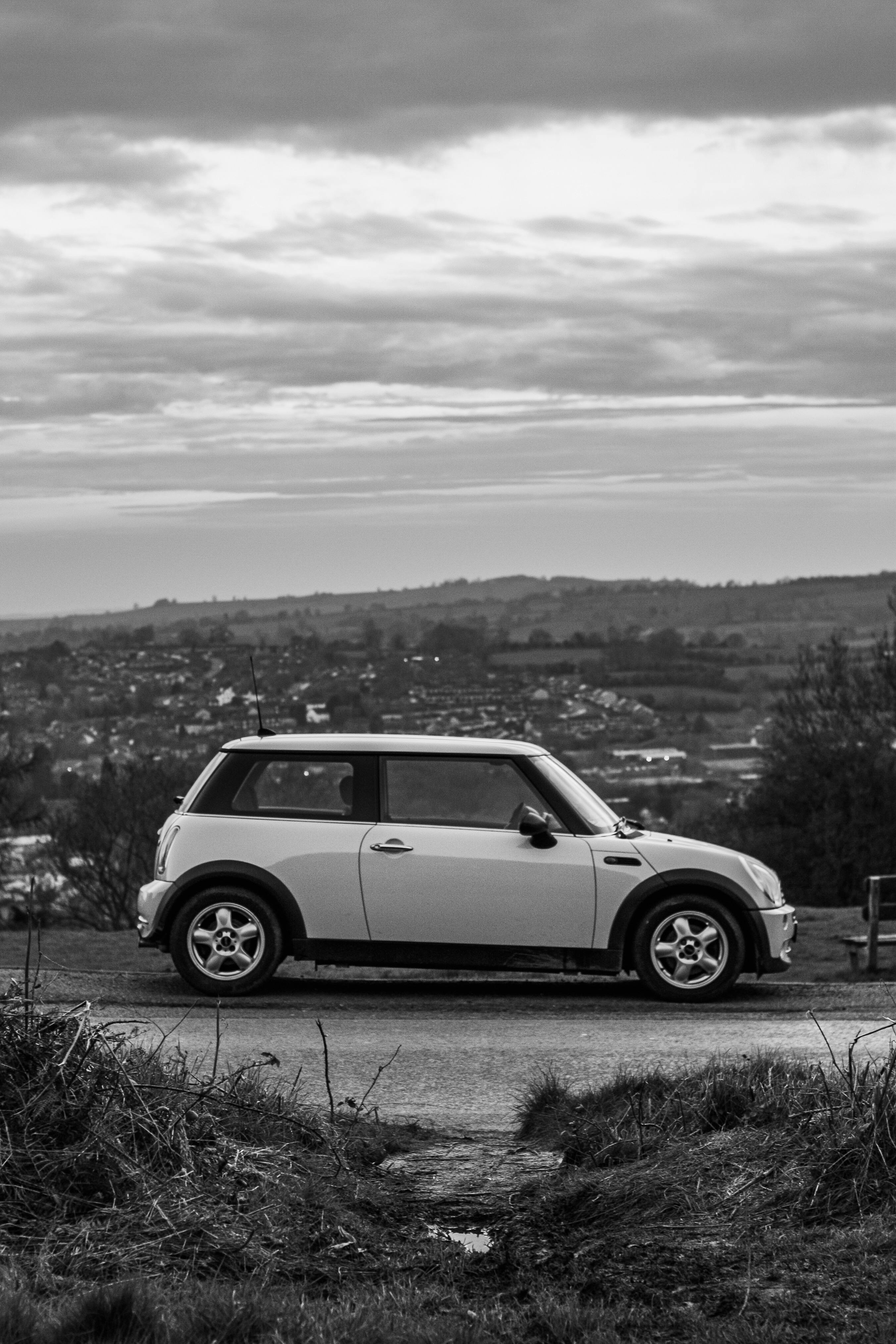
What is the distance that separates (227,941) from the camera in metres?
10.6

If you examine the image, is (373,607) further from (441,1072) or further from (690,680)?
(441,1072)

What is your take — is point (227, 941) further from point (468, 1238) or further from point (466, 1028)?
point (468, 1238)

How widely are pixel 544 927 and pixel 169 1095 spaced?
17.1ft

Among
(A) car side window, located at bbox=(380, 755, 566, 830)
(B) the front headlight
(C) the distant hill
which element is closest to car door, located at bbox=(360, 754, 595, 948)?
(A) car side window, located at bbox=(380, 755, 566, 830)

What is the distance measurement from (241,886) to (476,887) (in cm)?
143

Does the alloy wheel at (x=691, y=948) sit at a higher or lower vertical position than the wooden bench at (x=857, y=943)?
higher

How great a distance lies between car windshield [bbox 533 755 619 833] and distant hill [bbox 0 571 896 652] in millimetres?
56922

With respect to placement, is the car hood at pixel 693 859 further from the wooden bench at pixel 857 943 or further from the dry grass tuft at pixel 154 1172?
the dry grass tuft at pixel 154 1172

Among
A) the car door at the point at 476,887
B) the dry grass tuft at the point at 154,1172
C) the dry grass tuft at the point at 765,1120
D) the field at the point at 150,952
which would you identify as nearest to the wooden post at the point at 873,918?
the field at the point at 150,952

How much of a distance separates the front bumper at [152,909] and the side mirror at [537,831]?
7.10 ft

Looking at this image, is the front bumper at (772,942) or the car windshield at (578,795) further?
the car windshield at (578,795)

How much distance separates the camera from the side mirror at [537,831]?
10.4 meters

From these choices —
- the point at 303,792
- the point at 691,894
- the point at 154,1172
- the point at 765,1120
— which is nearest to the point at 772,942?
the point at 691,894

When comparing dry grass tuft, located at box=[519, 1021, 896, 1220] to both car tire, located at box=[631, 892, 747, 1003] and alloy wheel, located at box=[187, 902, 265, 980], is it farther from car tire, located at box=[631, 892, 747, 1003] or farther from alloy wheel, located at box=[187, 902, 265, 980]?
alloy wheel, located at box=[187, 902, 265, 980]
